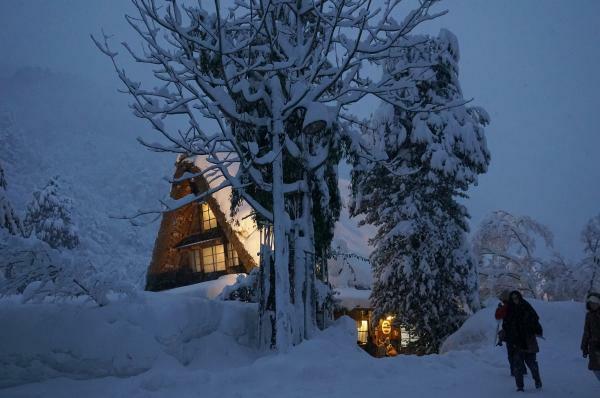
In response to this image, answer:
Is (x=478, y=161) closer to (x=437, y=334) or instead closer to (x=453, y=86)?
(x=453, y=86)

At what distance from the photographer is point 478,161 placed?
16.8 metres

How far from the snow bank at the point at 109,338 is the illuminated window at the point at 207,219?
1038 cm

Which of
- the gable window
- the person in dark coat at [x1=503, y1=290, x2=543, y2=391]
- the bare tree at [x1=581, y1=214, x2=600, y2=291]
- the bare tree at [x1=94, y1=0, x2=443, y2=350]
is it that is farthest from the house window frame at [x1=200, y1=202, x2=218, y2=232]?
the bare tree at [x1=581, y1=214, x2=600, y2=291]

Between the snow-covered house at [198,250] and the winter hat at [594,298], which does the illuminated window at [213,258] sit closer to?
the snow-covered house at [198,250]

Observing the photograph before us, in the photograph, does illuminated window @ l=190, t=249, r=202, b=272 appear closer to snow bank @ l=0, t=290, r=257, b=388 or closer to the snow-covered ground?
the snow-covered ground

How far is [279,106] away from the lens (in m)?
10.6

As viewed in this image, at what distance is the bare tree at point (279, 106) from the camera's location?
9828 mm

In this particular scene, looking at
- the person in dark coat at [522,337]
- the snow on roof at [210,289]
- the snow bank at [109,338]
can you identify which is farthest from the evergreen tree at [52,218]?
the person in dark coat at [522,337]

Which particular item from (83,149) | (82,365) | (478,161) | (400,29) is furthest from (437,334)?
(83,149)

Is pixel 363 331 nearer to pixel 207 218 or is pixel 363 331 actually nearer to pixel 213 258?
pixel 213 258

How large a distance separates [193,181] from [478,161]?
33.9 feet

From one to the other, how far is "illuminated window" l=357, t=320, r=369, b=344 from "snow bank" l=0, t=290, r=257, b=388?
1353 cm

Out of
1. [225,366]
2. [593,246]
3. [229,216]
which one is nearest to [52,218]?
[229,216]

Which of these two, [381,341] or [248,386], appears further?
[381,341]
